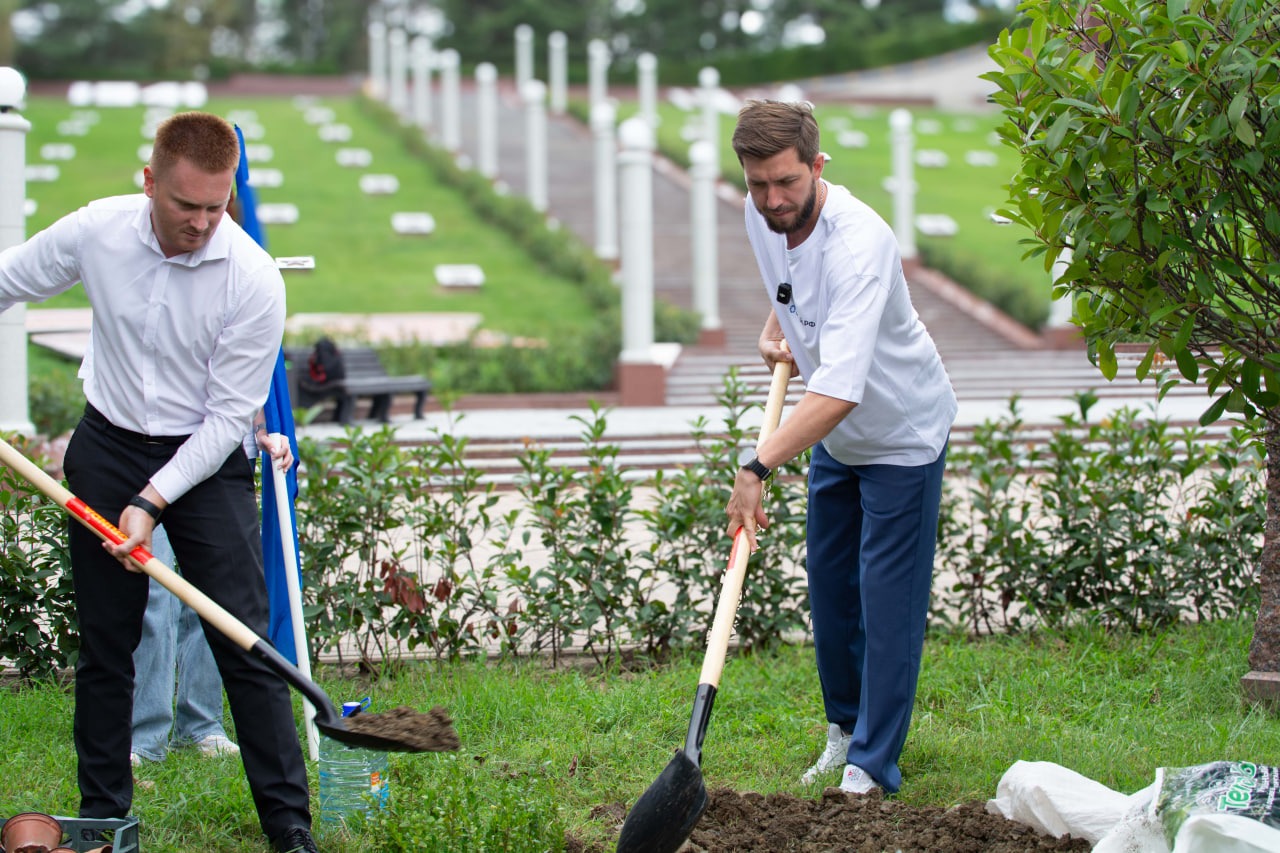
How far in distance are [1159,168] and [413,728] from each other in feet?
8.28

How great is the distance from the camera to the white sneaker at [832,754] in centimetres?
367

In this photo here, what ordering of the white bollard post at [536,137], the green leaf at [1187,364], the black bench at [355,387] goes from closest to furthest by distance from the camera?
the green leaf at [1187,364], the black bench at [355,387], the white bollard post at [536,137]

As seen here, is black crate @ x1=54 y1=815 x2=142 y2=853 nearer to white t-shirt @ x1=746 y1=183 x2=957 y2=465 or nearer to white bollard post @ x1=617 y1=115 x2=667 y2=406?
white t-shirt @ x1=746 y1=183 x2=957 y2=465

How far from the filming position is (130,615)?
3.16 metres

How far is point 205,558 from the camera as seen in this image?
10.3 ft

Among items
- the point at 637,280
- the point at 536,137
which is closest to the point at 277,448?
the point at 637,280

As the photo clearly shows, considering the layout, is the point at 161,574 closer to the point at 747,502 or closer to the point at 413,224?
Result: the point at 747,502

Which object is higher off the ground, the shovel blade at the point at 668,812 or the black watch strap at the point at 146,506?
the black watch strap at the point at 146,506

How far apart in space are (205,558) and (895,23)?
55.6 meters

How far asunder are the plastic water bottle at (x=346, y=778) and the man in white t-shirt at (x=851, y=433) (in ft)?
3.55

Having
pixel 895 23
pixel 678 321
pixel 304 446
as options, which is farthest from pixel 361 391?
pixel 895 23

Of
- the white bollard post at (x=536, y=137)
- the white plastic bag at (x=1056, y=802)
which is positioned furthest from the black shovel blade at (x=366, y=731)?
the white bollard post at (x=536, y=137)

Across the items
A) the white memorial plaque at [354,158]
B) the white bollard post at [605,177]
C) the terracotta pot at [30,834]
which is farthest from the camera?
the white memorial plaque at [354,158]

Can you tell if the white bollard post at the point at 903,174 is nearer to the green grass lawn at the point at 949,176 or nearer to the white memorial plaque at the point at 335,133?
the green grass lawn at the point at 949,176
